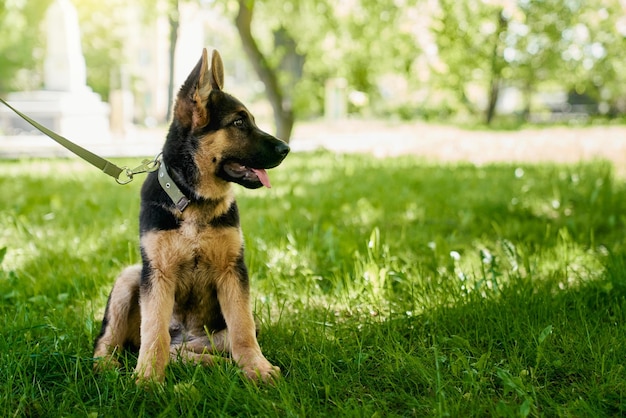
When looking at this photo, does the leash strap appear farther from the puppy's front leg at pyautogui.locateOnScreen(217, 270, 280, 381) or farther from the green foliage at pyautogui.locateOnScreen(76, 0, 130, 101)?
the green foliage at pyautogui.locateOnScreen(76, 0, 130, 101)

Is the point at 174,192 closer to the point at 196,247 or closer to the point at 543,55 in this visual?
the point at 196,247

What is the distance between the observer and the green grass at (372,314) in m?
2.66

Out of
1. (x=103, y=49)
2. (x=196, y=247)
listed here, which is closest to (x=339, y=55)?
(x=196, y=247)

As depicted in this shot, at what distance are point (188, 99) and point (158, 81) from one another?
53437mm

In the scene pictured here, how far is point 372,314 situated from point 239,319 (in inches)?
→ 39.0

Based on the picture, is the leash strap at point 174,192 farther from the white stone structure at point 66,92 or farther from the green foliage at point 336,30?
the white stone structure at point 66,92

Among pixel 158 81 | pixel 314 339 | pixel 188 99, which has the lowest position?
pixel 158 81

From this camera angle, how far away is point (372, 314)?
3.76m

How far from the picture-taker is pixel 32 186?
9.50 meters

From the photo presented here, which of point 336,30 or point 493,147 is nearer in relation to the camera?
point 493,147

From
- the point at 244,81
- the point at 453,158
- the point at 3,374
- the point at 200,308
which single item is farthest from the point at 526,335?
the point at 244,81

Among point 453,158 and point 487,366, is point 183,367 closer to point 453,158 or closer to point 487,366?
point 487,366

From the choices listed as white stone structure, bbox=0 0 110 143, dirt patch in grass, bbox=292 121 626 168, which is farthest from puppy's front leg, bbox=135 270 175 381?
white stone structure, bbox=0 0 110 143

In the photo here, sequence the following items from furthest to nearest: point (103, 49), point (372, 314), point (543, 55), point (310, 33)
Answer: point (103, 49), point (543, 55), point (310, 33), point (372, 314)
